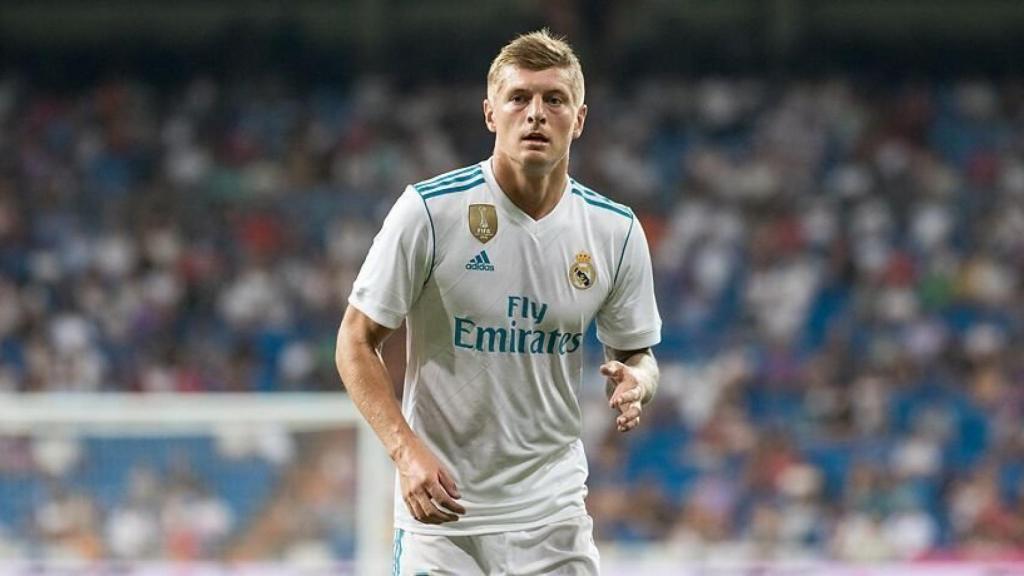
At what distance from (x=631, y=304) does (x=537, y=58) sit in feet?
2.40

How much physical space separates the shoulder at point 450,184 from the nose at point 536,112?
0.21 m

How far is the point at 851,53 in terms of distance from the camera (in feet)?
64.2

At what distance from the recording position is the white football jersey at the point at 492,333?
4.00 meters

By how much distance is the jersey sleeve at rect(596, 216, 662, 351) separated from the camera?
426 cm

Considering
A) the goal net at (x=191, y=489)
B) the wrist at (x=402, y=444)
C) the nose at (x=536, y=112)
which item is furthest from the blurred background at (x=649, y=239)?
the nose at (x=536, y=112)

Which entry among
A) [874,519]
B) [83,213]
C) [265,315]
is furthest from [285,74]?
[874,519]

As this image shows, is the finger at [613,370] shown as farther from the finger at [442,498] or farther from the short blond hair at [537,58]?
the short blond hair at [537,58]

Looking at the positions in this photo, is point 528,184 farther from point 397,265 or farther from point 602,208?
point 397,265

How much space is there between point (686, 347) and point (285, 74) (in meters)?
6.98

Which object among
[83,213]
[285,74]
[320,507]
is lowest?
[320,507]

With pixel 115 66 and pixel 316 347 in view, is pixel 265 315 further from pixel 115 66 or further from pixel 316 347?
pixel 115 66

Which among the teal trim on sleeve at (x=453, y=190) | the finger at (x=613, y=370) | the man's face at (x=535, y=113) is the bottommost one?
the finger at (x=613, y=370)

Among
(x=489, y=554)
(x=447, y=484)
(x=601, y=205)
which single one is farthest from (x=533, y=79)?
(x=489, y=554)

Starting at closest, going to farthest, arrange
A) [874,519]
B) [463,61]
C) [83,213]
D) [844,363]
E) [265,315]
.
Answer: [874,519] < [844,363] < [265,315] < [83,213] < [463,61]
